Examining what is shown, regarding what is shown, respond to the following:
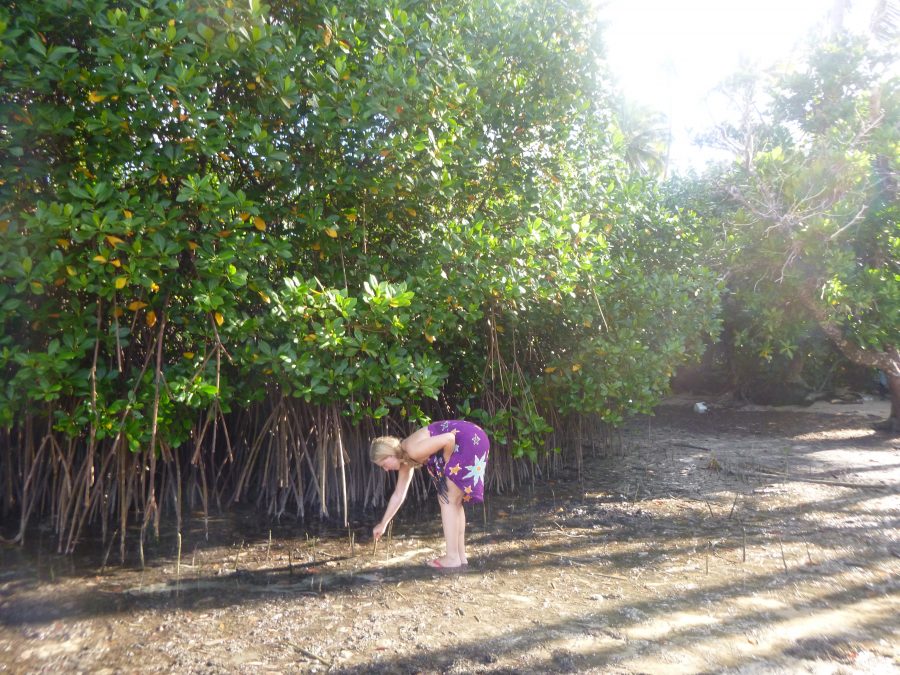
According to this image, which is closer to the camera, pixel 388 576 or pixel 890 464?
pixel 388 576

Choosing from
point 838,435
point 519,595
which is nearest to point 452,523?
point 519,595

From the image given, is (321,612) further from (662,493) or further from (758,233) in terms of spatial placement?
(758,233)

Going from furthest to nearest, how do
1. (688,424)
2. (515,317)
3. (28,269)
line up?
(688,424) → (515,317) → (28,269)

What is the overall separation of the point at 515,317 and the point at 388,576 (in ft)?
7.08

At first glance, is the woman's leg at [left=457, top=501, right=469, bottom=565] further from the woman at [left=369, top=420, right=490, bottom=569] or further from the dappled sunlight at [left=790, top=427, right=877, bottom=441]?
the dappled sunlight at [left=790, top=427, right=877, bottom=441]

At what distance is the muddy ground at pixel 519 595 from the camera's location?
10.3 ft

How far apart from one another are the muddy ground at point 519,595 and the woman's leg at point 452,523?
16 cm

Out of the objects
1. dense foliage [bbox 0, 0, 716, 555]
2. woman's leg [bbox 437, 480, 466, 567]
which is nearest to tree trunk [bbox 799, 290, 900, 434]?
dense foliage [bbox 0, 0, 716, 555]

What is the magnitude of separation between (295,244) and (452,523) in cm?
222

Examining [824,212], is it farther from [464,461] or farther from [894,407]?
[464,461]

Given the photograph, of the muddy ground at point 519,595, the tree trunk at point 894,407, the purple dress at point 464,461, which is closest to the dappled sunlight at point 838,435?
the tree trunk at point 894,407

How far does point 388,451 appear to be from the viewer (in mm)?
4062

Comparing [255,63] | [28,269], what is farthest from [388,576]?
[255,63]

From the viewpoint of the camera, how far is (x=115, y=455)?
4930 mm
